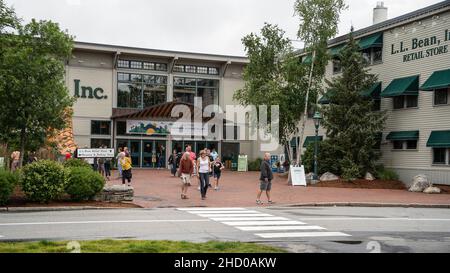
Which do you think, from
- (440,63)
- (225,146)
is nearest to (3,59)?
(440,63)

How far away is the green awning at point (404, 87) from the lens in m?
28.7

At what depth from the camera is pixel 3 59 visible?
19.9 m

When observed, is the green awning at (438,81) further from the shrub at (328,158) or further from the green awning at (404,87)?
the shrub at (328,158)

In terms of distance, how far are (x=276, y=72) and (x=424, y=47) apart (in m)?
8.20

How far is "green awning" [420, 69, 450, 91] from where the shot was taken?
26.2 m

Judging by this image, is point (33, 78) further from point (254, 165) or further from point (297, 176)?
point (254, 165)

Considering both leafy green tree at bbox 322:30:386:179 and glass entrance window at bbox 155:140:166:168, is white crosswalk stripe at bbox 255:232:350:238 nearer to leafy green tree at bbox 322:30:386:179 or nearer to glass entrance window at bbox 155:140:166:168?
leafy green tree at bbox 322:30:386:179

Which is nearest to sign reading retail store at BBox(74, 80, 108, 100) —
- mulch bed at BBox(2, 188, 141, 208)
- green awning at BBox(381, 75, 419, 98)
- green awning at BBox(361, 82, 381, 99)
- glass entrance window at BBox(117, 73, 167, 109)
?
glass entrance window at BBox(117, 73, 167, 109)

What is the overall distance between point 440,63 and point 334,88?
5.85 metres

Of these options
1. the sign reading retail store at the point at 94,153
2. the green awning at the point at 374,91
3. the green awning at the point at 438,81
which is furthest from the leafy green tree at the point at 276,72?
the sign reading retail store at the point at 94,153

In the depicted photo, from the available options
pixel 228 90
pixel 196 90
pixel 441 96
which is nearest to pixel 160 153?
pixel 196 90

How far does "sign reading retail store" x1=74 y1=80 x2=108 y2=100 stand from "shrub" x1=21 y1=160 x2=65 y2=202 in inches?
1040

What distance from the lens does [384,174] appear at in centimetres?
3002
